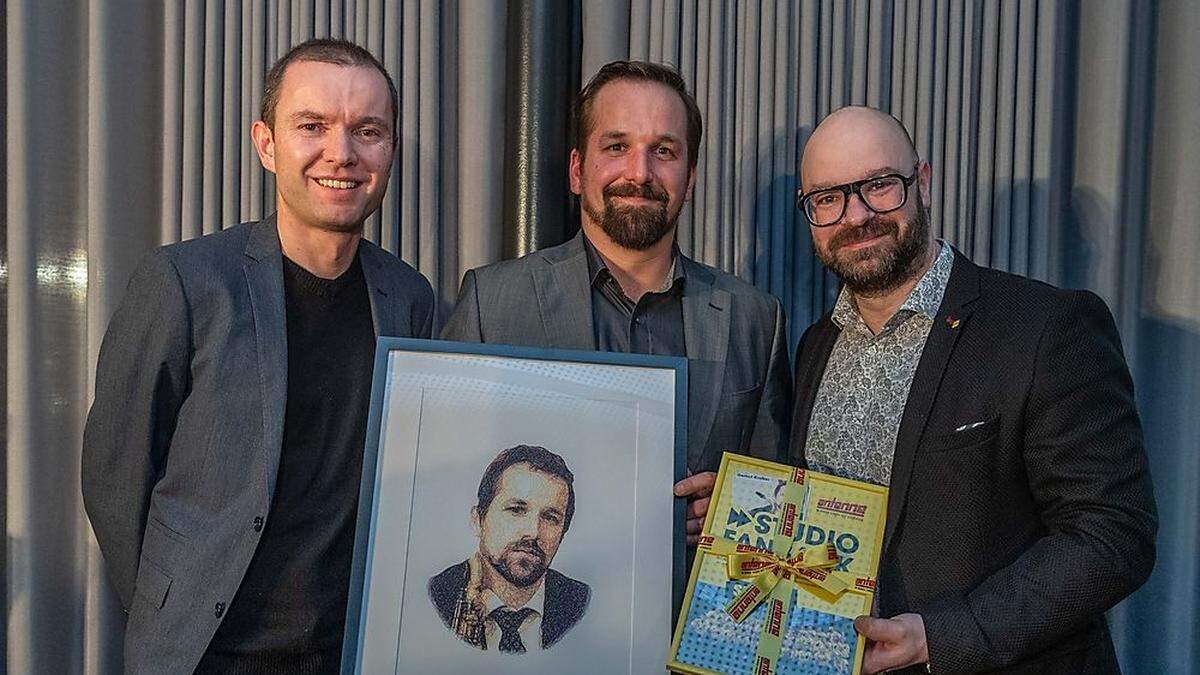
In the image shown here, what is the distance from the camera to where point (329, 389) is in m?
2.09

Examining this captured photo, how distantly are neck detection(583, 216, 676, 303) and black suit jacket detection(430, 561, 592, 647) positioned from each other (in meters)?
0.72

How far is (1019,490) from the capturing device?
198 cm

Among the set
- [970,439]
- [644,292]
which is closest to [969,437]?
[970,439]

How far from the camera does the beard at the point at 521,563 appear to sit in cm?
179

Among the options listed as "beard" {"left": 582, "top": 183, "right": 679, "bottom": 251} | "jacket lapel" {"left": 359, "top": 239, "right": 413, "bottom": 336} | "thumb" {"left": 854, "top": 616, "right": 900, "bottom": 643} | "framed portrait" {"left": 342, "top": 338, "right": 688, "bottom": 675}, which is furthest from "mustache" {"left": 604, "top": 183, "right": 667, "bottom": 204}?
"thumb" {"left": 854, "top": 616, "right": 900, "bottom": 643}

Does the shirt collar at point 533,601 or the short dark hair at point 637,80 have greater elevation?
the short dark hair at point 637,80

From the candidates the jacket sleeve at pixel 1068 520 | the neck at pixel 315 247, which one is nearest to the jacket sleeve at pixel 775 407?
the jacket sleeve at pixel 1068 520

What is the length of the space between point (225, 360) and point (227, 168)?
980 millimetres

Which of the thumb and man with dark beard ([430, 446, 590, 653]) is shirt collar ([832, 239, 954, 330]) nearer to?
the thumb

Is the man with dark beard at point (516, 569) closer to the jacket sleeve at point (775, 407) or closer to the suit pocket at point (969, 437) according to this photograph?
the jacket sleeve at point (775, 407)

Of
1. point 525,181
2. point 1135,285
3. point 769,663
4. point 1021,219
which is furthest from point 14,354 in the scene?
point 1135,285

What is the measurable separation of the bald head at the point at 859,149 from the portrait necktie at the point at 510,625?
1.14 metres

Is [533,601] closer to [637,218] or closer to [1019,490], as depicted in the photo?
[637,218]

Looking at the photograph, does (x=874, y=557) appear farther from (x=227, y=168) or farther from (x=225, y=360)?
(x=227, y=168)
